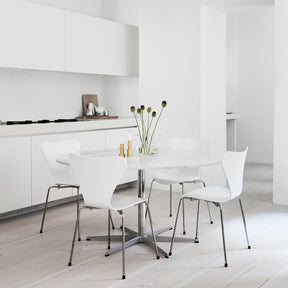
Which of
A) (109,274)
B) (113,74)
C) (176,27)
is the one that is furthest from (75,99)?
(109,274)

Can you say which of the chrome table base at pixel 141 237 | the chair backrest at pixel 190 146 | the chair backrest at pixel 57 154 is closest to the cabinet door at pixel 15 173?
the chair backrest at pixel 57 154

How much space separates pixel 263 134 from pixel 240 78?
111 cm

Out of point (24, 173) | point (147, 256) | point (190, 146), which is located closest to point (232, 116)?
point (190, 146)

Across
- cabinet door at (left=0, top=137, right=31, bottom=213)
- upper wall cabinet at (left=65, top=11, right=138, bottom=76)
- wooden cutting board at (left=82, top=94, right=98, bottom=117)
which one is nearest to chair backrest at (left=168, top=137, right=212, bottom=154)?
cabinet door at (left=0, top=137, right=31, bottom=213)

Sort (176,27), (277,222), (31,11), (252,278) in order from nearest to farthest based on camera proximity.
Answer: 1. (252,278)
2. (277,222)
3. (31,11)
4. (176,27)

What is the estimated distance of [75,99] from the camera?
6523mm

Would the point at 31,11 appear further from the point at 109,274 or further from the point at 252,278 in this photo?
the point at 252,278

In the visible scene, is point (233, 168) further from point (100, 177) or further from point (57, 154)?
point (57, 154)

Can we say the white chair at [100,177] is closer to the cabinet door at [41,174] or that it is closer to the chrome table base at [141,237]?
the chrome table base at [141,237]

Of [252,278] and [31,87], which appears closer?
[252,278]

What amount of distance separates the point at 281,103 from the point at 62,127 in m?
2.39

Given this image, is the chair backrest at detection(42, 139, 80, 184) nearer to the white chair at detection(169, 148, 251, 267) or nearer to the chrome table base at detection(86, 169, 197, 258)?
the chrome table base at detection(86, 169, 197, 258)

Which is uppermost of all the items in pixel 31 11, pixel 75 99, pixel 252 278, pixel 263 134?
pixel 31 11

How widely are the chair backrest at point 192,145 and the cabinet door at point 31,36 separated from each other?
167 cm
